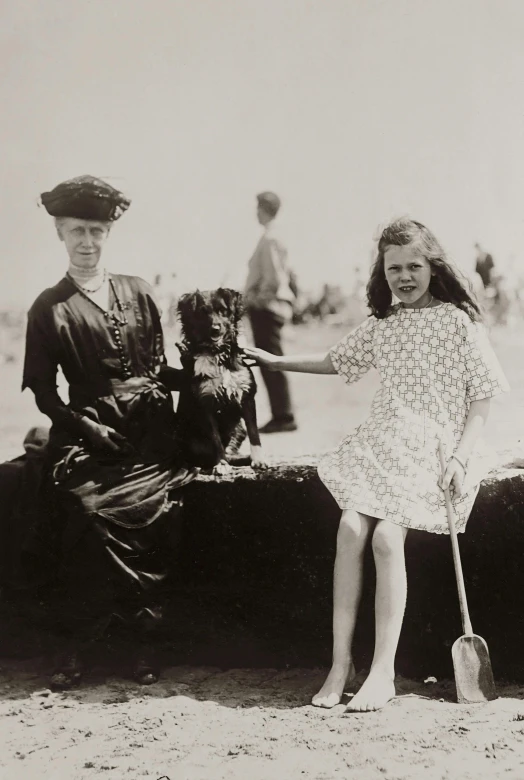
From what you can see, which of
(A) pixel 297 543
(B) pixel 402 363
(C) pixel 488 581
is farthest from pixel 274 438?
(C) pixel 488 581

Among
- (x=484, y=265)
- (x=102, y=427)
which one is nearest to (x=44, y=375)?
(x=102, y=427)

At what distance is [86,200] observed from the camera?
11.6 feet

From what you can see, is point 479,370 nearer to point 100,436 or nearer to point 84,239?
point 100,436

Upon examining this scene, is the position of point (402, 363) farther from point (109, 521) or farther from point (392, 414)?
point (109, 521)

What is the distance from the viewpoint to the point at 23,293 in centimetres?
Answer: 364

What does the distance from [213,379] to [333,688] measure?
1.25 m

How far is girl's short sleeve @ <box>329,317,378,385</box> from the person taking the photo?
3.28 meters

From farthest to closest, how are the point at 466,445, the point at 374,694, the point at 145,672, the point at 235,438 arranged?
the point at 235,438
the point at 145,672
the point at 466,445
the point at 374,694

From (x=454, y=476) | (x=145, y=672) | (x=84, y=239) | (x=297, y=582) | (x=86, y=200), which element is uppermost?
(x=86, y=200)

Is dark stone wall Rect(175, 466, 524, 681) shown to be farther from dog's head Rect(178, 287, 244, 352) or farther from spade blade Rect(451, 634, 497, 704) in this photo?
dog's head Rect(178, 287, 244, 352)

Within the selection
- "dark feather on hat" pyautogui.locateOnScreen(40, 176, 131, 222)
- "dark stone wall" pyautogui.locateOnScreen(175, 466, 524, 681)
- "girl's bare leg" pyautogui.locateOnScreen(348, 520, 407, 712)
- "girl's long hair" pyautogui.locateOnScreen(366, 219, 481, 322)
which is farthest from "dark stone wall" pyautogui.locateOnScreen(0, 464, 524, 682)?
"dark feather on hat" pyautogui.locateOnScreen(40, 176, 131, 222)

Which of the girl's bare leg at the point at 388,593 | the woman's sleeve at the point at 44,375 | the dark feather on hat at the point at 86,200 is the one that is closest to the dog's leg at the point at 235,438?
the woman's sleeve at the point at 44,375

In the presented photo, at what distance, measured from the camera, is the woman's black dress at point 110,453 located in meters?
3.20

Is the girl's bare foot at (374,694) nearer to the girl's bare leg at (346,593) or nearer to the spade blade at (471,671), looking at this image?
the girl's bare leg at (346,593)
